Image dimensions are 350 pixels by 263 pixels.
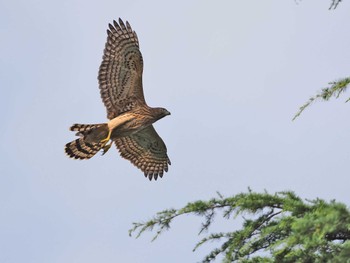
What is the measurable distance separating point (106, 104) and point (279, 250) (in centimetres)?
867

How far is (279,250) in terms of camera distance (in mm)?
6227

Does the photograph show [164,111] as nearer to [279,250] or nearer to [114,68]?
[114,68]

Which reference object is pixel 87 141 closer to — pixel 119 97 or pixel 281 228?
pixel 119 97

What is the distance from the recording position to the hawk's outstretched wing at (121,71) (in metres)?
14.3

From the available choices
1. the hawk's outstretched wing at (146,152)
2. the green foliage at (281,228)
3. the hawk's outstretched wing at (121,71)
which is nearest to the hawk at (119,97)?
the hawk's outstretched wing at (121,71)

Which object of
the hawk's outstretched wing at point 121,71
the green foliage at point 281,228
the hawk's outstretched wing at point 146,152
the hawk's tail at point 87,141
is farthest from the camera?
the hawk's outstretched wing at point 146,152

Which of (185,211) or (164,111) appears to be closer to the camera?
(185,211)

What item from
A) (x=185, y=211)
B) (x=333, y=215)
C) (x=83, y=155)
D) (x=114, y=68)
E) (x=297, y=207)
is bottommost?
(x=333, y=215)

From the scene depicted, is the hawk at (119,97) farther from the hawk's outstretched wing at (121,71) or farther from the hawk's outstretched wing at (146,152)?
the hawk's outstretched wing at (146,152)

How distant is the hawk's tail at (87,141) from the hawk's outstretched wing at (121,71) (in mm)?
507

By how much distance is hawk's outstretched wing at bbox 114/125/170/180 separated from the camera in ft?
51.3

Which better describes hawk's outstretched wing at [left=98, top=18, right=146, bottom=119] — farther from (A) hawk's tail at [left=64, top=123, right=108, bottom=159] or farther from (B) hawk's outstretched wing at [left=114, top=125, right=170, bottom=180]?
(B) hawk's outstretched wing at [left=114, top=125, right=170, bottom=180]

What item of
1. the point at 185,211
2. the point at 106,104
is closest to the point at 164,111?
the point at 106,104

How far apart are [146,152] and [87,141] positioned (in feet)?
6.19
